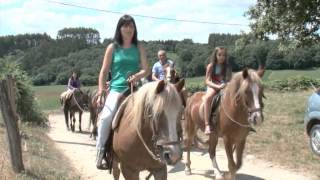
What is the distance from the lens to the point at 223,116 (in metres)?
9.31

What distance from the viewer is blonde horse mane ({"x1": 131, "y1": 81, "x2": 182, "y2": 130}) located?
17.0 feet

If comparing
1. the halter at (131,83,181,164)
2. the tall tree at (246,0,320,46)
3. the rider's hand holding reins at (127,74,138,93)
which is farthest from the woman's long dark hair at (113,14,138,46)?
the tall tree at (246,0,320,46)

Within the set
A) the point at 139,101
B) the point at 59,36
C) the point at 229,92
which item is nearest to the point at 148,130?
the point at 139,101

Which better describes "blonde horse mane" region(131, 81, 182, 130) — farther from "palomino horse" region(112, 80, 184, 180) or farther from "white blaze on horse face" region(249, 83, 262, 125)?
"white blaze on horse face" region(249, 83, 262, 125)

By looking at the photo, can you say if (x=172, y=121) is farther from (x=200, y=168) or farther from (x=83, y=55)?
(x=83, y=55)

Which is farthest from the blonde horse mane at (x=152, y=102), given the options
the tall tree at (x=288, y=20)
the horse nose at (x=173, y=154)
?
the tall tree at (x=288, y=20)

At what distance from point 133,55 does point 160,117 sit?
1.44 m

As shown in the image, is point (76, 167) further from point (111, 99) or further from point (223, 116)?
point (111, 99)

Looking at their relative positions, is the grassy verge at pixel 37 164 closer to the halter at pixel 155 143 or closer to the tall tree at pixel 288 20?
the halter at pixel 155 143

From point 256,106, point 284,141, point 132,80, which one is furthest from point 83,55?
point 132,80

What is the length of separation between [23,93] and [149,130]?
14.6 meters

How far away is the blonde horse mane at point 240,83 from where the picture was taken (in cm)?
833

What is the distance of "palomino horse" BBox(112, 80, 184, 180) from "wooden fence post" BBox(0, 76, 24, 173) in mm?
3292

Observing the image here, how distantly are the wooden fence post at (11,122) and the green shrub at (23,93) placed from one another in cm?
973
